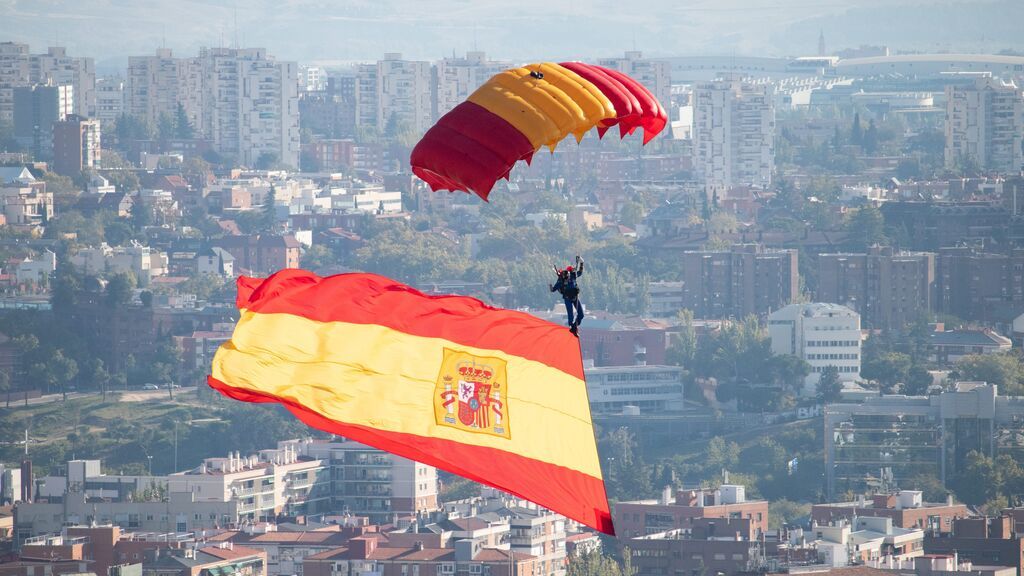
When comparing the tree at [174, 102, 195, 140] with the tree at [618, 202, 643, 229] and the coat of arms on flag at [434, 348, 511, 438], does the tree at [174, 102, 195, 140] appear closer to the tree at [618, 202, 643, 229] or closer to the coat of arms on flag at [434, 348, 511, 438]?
the tree at [618, 202, 643, 229]

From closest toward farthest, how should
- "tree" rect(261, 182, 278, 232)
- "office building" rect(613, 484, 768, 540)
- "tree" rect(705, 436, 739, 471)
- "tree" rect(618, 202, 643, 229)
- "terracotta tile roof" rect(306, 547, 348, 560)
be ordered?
"terracotta tile roof" rect(306, 547, 348, 560)
"office building" rect(613, 484, 768, 540)
"tree" rect(705, 436, 739, 471)
"tree" rect(261, 182, 278, 232)
"tree" rect(618, 202, 643, 229)

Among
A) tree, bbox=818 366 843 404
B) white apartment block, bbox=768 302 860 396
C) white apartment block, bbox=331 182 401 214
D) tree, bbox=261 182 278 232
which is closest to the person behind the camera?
tree, bbox=818 366 843 404

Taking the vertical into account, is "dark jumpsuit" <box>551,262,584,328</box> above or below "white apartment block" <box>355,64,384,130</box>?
below

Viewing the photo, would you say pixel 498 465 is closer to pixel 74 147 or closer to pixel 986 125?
pixel 74 147

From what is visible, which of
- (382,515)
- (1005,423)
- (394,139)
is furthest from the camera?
(394,139)

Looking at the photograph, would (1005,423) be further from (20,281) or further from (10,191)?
(10,191)

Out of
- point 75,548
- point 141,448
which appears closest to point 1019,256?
point 141,448

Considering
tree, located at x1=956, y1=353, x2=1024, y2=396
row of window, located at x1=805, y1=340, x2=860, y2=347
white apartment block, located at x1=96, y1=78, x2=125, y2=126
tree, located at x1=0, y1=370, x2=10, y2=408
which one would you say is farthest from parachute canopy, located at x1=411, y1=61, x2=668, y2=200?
white apartment block, located at x1=96, y1=78, x2=125, y2=126
